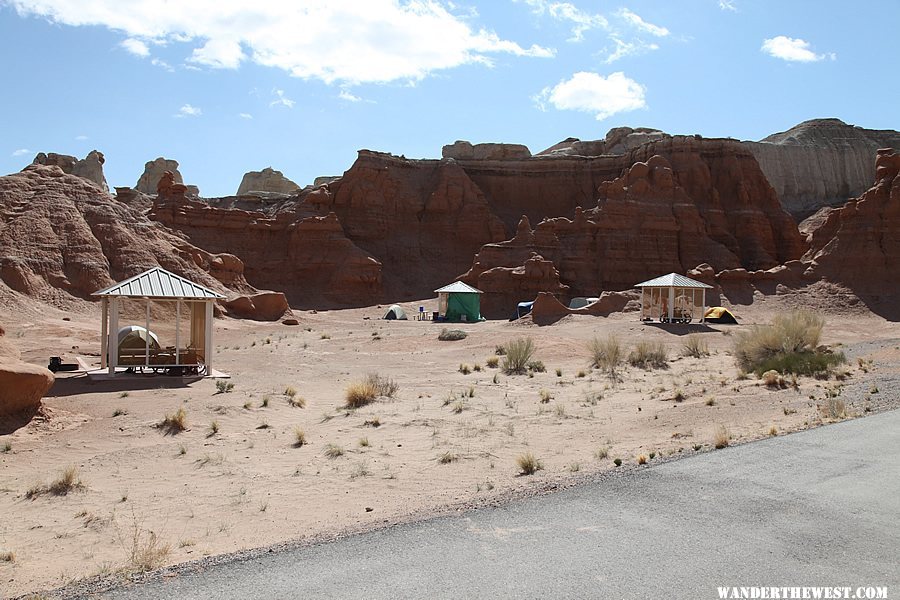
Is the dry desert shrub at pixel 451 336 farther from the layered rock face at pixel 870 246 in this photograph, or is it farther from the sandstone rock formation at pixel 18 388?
the layered rock face at pixel 870 246

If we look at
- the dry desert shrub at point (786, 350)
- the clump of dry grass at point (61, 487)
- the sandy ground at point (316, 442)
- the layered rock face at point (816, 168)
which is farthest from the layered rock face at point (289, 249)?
the layered rock face at point (816, 168)

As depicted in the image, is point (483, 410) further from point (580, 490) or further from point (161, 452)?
point (580, 490)

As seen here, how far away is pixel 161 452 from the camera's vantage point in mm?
11492

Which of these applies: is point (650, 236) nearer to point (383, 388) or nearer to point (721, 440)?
point (383, 388)

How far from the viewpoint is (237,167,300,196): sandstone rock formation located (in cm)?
9738

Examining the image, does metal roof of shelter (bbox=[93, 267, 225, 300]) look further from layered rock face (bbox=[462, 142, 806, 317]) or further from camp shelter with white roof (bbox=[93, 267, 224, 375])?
layered rock face (bbox=[462, 142, 806, 317])

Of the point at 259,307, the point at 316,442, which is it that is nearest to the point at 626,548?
the point at 316,442

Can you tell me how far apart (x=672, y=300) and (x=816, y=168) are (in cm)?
6348

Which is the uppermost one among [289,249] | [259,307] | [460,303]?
[289,249]

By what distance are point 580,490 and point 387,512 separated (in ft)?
6.79

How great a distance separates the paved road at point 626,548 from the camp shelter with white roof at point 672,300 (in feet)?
95.9

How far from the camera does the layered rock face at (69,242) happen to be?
34938 millimetres

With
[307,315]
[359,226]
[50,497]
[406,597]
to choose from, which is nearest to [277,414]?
[50,497]

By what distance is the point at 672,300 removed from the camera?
36.1 m
